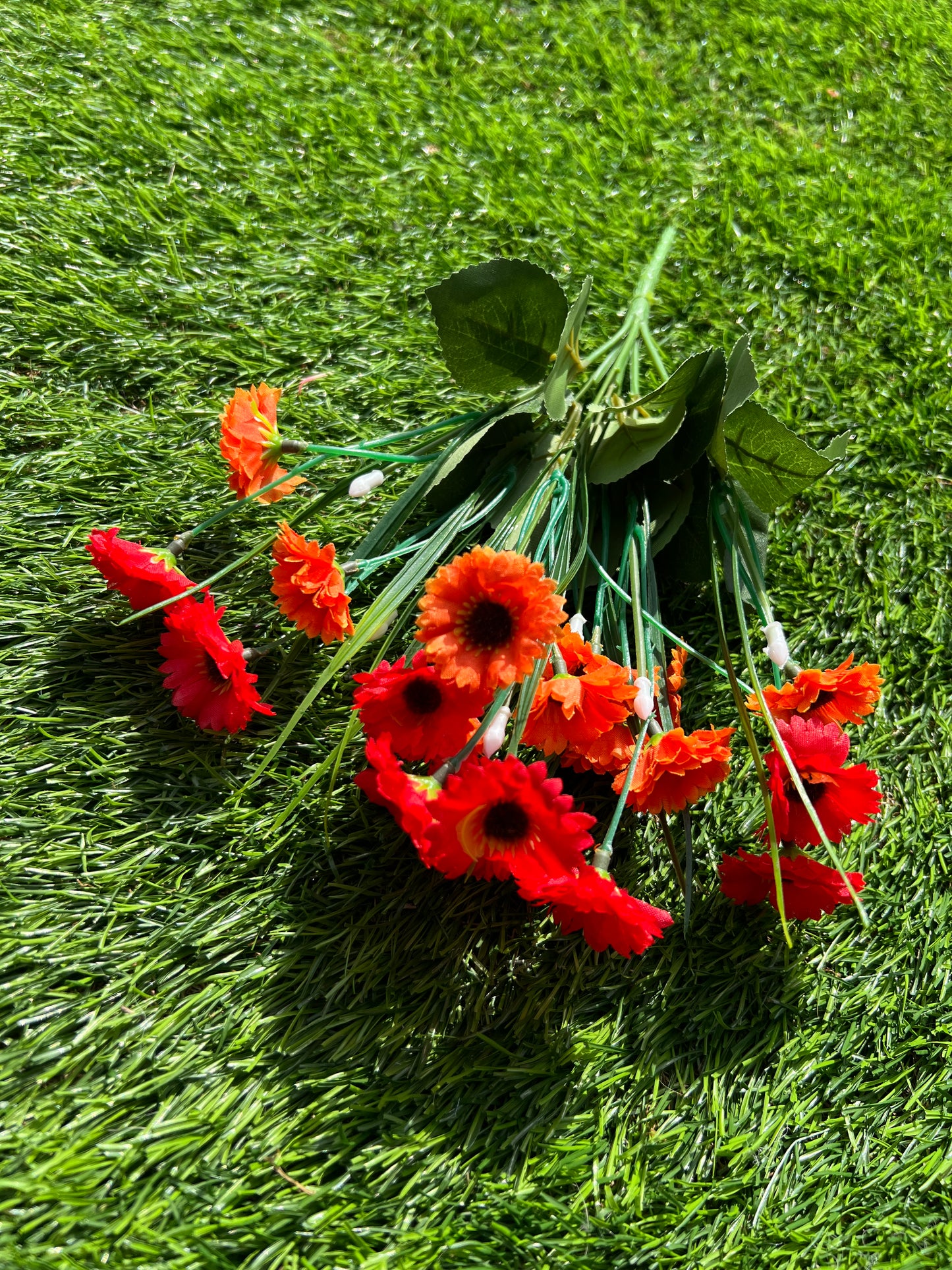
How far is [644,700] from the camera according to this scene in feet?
3.45

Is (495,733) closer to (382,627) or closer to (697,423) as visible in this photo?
(382,627)

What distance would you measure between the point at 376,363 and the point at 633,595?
0.72 m

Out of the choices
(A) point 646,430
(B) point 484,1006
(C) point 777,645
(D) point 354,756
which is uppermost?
(A) point 646,430

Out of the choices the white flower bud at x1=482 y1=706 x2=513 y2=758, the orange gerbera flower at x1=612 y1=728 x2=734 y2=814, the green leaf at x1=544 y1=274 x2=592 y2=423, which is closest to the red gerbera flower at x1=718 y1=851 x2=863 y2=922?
the orange gerbera flower at x1=612 y1=728 x2=734 y2=814

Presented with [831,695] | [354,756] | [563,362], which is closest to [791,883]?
[831,695]

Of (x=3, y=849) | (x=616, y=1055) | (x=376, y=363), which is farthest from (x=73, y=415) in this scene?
(x=616, y=1055)

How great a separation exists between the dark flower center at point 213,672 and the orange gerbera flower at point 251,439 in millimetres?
201

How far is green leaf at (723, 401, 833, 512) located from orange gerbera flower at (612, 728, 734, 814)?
36cm

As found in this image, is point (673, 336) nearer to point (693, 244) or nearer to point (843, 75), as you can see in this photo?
point (693, 244)

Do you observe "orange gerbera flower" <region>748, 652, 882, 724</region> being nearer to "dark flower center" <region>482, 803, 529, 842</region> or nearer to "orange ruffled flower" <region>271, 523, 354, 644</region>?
"dark flower center" <region>482, 803, 529, 842</region>

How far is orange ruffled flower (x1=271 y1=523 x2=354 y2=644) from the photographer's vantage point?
108 centimetres

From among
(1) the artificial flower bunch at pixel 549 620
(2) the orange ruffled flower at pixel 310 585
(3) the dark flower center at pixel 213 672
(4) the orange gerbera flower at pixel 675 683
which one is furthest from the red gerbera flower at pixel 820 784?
(3) the dark flower center at pixel 213 672

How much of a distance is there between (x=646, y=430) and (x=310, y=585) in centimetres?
46

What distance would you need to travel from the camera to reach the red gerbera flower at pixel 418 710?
1.00m
